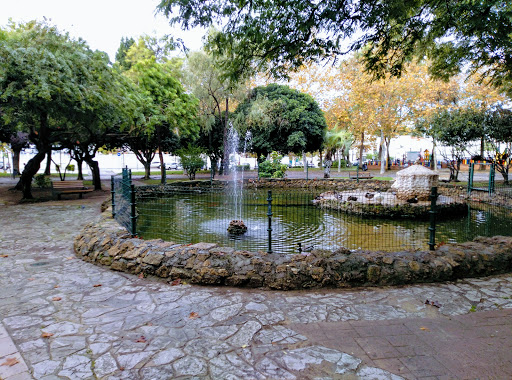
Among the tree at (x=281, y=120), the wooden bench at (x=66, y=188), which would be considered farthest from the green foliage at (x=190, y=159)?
the wooden bench at (x=66, y=188)

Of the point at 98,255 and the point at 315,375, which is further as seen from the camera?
the point at 98,255

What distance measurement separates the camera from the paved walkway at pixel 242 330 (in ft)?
8.29

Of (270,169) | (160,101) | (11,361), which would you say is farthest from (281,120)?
(11,361)

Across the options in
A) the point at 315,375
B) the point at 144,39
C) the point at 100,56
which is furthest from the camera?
the point at 144,39

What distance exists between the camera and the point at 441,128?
18.1 m

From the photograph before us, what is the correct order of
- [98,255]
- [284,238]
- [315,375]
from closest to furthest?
1. [315,375]
2. [98,255]
3. [284,238]

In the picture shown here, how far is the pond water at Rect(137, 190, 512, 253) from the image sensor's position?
7.11 m

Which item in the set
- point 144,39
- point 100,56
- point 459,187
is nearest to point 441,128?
point 459,187

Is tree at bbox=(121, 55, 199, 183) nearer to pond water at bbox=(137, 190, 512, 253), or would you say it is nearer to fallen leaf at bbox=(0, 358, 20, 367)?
Result: pond water at bbox=(137, 190, 512, 253)

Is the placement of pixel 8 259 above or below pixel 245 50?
below

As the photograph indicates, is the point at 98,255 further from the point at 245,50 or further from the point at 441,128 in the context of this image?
the point at 441,128

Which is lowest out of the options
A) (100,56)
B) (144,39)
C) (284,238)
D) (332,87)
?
(284,238)

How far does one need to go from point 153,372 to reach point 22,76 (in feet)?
31.5

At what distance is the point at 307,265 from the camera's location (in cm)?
427
